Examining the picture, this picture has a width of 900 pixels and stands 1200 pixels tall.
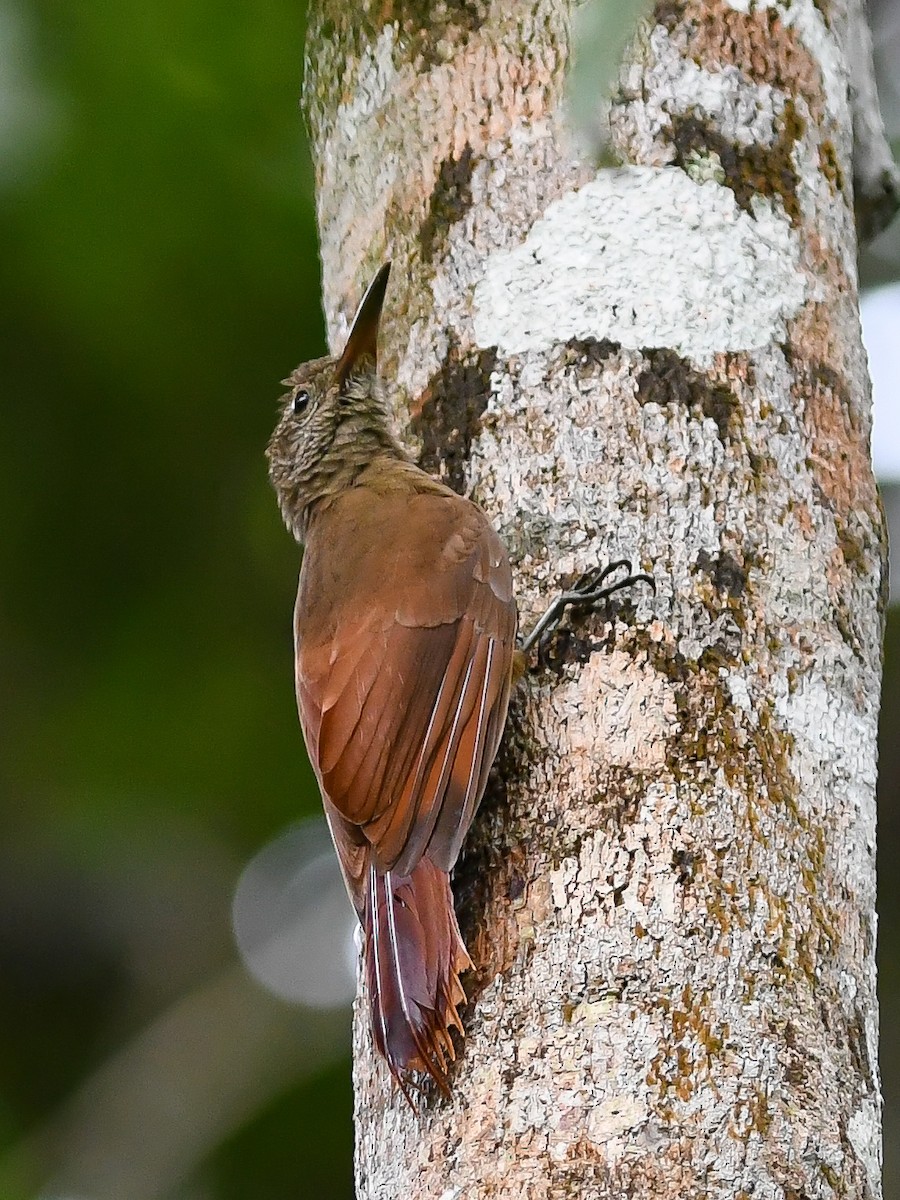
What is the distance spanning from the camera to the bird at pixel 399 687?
7.27ft

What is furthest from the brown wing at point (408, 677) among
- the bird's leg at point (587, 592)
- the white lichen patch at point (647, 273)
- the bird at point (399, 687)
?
the white lichen patch at point (647, 273)

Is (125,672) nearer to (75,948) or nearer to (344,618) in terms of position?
(75,948)

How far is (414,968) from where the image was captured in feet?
7.18

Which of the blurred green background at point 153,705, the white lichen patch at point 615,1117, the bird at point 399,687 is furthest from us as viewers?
the blurred green background at point 153,705

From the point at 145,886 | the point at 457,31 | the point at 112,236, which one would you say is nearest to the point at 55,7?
the point at 112,236

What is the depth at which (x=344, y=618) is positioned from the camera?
2943 millimetres

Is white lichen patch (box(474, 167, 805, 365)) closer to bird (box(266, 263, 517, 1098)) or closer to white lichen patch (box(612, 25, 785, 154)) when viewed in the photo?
white lichen patch (box(612, 25, 785, 154))

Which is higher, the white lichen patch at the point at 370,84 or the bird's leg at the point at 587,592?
the white lichen patch at the point at 370,84

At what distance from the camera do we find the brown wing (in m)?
2.48

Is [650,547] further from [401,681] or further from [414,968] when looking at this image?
[414,968]

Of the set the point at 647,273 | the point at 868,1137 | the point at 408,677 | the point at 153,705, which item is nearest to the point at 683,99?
the point at 647,273

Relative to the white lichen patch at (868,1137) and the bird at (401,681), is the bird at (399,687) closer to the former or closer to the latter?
the bird at (401,681)

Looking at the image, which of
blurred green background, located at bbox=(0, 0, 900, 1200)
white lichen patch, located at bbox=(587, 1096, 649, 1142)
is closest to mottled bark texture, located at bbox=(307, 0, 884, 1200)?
white lichen patch, located at bbox=(587, 1096, 649, 1142)

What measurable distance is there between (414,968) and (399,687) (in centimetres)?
64
